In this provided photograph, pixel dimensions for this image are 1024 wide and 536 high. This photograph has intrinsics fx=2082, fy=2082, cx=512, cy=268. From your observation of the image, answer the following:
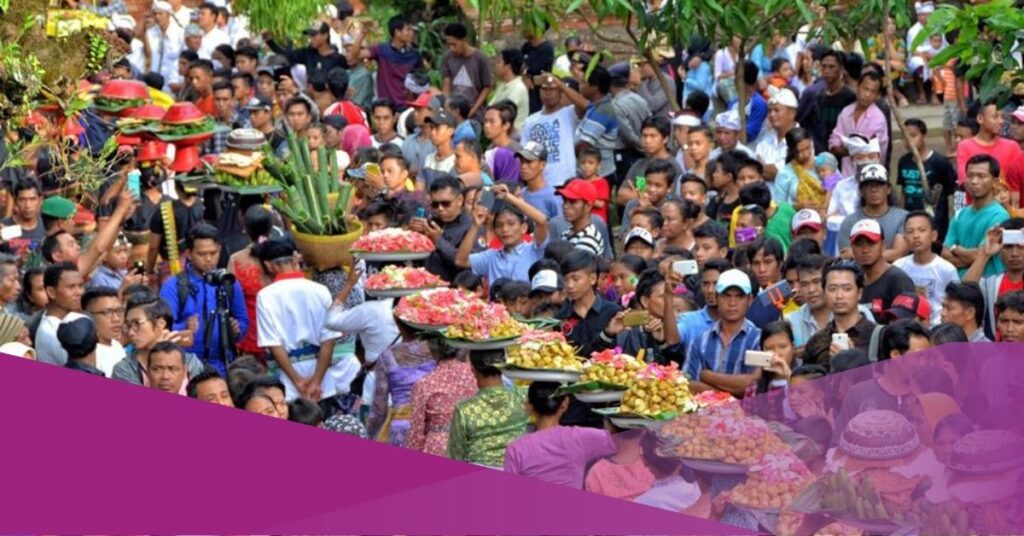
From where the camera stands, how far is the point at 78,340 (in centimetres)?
1034

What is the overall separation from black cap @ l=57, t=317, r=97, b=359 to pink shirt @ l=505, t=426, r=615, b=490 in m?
2.81

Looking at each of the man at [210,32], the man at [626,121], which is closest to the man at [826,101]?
the man at [626,121]

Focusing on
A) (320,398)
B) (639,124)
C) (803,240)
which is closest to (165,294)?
(320,398)

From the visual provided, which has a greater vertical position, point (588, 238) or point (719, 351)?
point (719, 351)

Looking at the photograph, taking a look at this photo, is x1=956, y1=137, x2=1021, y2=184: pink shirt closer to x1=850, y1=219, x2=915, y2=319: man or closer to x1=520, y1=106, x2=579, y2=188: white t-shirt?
x1=850, y1=219, x2=915, y2=319: man

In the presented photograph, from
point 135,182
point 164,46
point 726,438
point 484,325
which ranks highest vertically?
point 726,438

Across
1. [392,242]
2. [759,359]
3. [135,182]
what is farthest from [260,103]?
[759,359]

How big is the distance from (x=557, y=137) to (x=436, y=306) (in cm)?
524

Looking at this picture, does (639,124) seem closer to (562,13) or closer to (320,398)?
(562,13)

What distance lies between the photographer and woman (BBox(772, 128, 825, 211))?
45.9 feet

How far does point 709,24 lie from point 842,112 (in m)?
1.88

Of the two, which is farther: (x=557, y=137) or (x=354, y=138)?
(x=354, y=138)

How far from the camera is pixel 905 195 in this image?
47.3ft

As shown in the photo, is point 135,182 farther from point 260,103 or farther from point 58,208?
point 260,103
